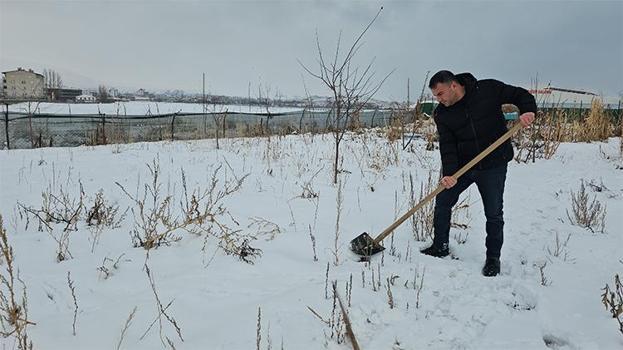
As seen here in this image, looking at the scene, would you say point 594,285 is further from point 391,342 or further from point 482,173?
point 391,342

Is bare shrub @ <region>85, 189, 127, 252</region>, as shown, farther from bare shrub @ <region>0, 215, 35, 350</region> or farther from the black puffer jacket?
the black puffer jacket

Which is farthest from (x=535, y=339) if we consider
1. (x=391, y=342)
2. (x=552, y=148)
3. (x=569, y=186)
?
(x=552, y=148)

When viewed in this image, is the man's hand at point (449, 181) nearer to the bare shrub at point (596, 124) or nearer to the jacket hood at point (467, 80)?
Answer: the jacket hood at point (467, 80)

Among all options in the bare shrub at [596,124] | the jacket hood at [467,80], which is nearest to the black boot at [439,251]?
the jacket hood at [467,80]

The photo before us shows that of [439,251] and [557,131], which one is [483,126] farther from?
[557,131]

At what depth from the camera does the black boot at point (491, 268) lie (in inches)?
122

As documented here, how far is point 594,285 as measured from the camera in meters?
2.96

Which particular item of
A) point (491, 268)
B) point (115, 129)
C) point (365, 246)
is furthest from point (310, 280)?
point (115, 129)

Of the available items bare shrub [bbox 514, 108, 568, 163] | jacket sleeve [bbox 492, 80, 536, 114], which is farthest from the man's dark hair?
bare shrub [bbox 514, 108, 568, 163]

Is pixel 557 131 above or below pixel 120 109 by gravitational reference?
below

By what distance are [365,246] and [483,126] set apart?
4.79ft

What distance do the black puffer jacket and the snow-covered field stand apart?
102 centimetres

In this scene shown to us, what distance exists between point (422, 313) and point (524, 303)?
80cm

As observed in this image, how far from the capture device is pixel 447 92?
3016 millimetres
